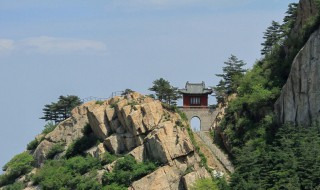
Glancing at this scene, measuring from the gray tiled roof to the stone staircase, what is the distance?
7.48 m

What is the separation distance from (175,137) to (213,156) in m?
5.01

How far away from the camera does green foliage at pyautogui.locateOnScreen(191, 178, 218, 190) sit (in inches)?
2425

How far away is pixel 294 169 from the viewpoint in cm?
5534

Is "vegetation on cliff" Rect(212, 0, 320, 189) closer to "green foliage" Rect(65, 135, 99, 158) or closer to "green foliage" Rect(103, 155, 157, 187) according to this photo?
"green foliage" Rect(103, 155, 157, 187)

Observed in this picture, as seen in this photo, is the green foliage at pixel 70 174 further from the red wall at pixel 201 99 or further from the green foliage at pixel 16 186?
the red wall at pixel 201 99

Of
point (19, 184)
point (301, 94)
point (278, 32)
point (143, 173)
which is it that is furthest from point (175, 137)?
point (278, 32)

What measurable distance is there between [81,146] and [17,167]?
7144mm

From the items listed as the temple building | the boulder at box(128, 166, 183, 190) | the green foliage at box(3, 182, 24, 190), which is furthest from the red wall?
the green foliage at box(3, 182, 24, 190)

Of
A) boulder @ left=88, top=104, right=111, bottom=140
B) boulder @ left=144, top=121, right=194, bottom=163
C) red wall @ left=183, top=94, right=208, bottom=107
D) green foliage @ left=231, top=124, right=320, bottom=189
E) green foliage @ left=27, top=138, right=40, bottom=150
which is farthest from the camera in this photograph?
red wall @ left=183, top=94, right=208, bottom=107

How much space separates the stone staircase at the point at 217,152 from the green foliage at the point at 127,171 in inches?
262

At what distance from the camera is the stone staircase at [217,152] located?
67500 mm

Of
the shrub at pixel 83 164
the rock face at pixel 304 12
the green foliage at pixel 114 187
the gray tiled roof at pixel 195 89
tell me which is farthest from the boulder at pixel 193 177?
the gray tiled roof at pixel 195 89

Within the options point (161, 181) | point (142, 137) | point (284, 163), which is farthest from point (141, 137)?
point (284, 163)

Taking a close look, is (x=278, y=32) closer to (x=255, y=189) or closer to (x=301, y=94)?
(x=301, y=94)
